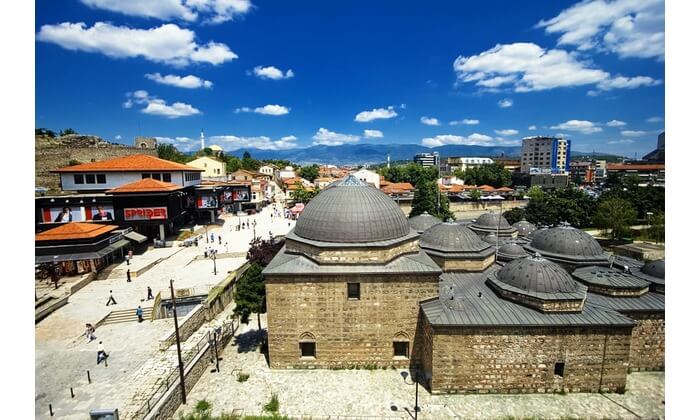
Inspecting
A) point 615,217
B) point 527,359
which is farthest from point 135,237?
point 615,217

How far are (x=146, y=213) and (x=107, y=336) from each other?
18.9 m

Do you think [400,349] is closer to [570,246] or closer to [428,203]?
[570,246]

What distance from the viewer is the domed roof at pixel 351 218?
15547 millimetres

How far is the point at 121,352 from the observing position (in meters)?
15.9

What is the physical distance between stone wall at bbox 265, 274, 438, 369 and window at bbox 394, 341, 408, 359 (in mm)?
252

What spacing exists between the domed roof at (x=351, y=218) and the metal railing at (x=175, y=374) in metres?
7.32

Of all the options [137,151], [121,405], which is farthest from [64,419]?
[137,151]

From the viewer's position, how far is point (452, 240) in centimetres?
1958

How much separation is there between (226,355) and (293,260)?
654 cm

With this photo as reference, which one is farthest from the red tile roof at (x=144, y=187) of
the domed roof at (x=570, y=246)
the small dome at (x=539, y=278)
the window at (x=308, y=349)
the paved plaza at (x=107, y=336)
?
the domed roof at (x=570, y=246)

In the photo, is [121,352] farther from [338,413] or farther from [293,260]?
[338,413]

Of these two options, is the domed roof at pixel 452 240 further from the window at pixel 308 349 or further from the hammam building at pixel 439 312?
the window at pixel 308 349
